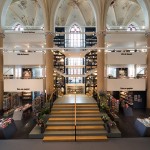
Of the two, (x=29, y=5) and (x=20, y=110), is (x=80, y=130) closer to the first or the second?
(x=20, y=110)

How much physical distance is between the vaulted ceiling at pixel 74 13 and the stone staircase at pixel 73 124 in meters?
14.5

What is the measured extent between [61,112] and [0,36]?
28.9ft

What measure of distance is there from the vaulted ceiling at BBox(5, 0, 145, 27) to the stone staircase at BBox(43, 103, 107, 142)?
Answer: 14495 mm

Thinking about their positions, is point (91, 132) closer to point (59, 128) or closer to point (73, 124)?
point (73, 124)

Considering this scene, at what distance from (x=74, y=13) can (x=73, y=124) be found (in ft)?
59.3

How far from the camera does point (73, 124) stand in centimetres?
985

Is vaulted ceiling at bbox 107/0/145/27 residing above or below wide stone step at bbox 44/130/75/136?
above

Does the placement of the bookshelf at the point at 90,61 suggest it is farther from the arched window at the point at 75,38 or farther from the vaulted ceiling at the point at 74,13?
the vaulted ceiling at the point at 74,13

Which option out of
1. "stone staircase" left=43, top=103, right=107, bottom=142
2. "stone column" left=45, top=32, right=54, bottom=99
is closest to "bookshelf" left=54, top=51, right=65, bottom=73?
"stone column" left=45, top=32, right=54, bottom=99

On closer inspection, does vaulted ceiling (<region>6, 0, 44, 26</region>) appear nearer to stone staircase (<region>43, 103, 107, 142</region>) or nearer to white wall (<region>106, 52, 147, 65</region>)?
white wall (<region>106, 52, 147, 65</region>)

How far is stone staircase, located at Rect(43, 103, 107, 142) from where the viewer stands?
28.9 feet

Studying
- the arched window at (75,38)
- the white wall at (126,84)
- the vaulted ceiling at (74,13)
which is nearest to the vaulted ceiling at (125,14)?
the vaulted ceiling at (74,13)

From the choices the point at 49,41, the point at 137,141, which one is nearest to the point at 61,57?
the point at 49,41

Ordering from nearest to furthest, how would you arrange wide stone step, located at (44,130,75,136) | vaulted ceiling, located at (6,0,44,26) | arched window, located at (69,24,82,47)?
1. wide stone step, located at (44,130,75,136)
2. vaulted ceiling, located at (6,0,44,26)
3. arched window, located at (69,24,82,47)
